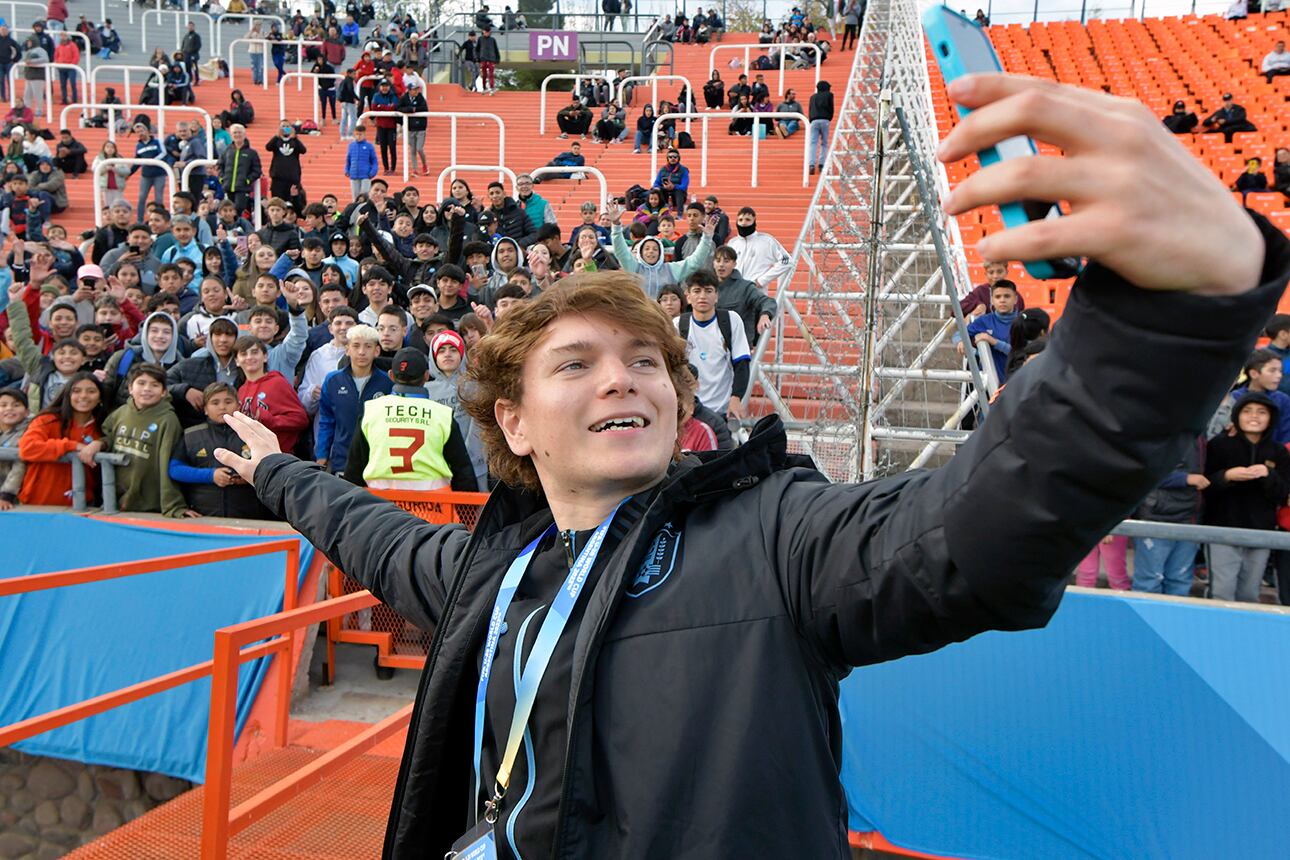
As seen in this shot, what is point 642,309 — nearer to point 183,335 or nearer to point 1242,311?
point 1242,311

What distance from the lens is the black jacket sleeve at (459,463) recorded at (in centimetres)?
524

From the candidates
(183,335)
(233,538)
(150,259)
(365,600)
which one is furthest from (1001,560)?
(150,259)

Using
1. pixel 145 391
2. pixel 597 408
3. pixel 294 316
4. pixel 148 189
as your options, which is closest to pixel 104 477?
pixel 145 391

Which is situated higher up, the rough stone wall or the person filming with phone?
the person filming with phone

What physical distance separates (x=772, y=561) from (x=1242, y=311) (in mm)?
586

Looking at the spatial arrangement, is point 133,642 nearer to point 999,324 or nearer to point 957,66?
point 957,66

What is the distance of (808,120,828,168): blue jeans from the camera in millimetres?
14930

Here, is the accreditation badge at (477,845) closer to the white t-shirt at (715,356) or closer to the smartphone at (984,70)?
the smartphone at (984,70)

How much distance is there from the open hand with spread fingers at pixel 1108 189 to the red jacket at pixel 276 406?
5.58 metres

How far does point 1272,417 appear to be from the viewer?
493cm

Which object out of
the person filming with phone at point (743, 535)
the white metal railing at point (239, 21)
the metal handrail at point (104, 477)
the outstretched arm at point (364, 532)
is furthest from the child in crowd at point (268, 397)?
the white metal railing at point (239, 21)

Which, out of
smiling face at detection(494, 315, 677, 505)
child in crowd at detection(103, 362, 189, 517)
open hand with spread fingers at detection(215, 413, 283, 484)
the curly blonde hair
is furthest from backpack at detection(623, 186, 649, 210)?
smiling face at detection(494, 315, 677, 505)

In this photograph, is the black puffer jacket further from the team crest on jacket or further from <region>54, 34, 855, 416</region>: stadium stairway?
<region>54, 34, 855, 416</region>: stadium stairway

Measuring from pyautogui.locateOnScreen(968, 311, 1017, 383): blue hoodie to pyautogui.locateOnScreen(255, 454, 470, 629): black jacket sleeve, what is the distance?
5.65 metres
